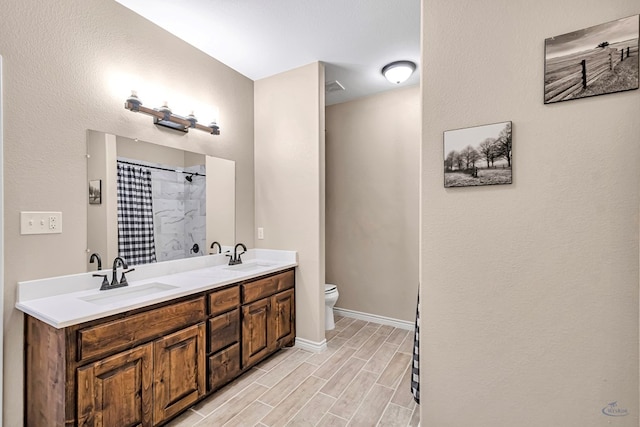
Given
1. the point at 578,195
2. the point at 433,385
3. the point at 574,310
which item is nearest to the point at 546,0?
the point at 578,195

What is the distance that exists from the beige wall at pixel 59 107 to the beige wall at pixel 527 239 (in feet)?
6.60

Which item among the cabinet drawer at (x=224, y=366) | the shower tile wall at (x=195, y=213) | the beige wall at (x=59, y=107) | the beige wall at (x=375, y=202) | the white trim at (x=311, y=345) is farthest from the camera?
the beige wall at (x=375, y=202)

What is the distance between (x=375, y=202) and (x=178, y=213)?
216 centimetres

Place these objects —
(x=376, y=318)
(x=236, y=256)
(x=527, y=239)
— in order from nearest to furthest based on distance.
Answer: (x=527, y=239) < (x=236, y=256) < (x=376, y=318)

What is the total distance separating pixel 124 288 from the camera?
1.87 m

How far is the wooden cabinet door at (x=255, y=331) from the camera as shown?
2238 mm

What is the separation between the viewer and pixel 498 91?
132 cm

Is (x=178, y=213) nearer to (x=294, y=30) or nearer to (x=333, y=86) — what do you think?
(x=294, y=30)

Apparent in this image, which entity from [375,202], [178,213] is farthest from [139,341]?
[375,202]

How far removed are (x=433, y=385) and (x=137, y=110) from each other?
2558 mm

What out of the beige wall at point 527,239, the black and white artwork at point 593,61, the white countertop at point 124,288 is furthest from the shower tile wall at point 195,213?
the black and white artwork at point 593,61

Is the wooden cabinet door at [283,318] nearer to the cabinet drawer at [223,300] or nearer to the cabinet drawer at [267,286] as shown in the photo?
the cabinet drawer at [267,286]

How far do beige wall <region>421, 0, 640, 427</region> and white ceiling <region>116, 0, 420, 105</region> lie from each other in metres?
0.77

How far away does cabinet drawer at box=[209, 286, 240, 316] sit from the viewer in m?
1.99
